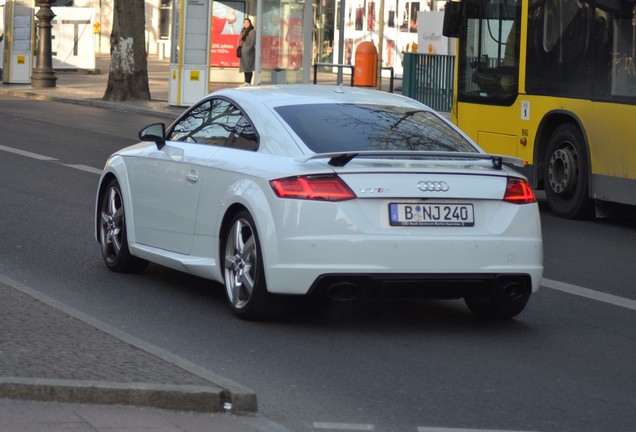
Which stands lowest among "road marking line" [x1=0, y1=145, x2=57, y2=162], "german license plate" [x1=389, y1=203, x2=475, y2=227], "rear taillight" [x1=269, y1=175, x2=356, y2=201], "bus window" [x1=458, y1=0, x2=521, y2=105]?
"road marking line" [x1=0, y1=145, x2=57, y2=162]

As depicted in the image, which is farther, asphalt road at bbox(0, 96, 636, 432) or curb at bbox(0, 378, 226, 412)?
asphalt road at bbox(0, 96, 636, 432)

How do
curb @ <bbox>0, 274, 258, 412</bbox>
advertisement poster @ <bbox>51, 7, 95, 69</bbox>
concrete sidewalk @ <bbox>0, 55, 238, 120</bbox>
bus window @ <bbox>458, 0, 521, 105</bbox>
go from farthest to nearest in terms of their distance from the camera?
advertisement poster @ <bbox>51, 7, 95, 69</bbox>, concrete sidewalk @ <bbox>0, 55, 238, 120</bbox>, bus window @ <bbox>458, 0, 521, 105</bbox>, curb @ <bbox>0, 274, 258, 412</bbox>

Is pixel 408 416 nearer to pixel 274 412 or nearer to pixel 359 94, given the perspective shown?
pixel 274 412

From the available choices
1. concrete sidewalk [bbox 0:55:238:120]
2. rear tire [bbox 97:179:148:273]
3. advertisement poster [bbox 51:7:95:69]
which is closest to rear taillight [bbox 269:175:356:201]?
rear tire [bbox 97:179:148:273]

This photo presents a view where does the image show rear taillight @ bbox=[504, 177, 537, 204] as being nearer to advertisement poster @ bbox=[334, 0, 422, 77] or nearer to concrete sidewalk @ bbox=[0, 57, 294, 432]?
concrete sidewalk @ bbox=[0, 57, 294, 432]

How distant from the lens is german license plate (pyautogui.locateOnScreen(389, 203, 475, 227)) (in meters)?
8.02

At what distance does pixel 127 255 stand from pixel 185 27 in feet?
78.6

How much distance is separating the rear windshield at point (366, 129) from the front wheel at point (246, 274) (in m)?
0.63

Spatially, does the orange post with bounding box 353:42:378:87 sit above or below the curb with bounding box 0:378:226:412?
above

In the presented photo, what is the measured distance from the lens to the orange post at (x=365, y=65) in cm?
3309

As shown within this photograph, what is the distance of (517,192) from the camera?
27.4 ft

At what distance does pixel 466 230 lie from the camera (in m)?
8.14

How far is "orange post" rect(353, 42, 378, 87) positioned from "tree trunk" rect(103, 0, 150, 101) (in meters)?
5.44

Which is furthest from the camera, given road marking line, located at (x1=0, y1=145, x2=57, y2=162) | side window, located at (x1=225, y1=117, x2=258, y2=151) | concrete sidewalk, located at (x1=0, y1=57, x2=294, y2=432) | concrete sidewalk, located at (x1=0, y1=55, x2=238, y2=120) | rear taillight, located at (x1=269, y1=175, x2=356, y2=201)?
concrete sidewalk, located at (x1=0, y1=55, x2=238, y2=120)
